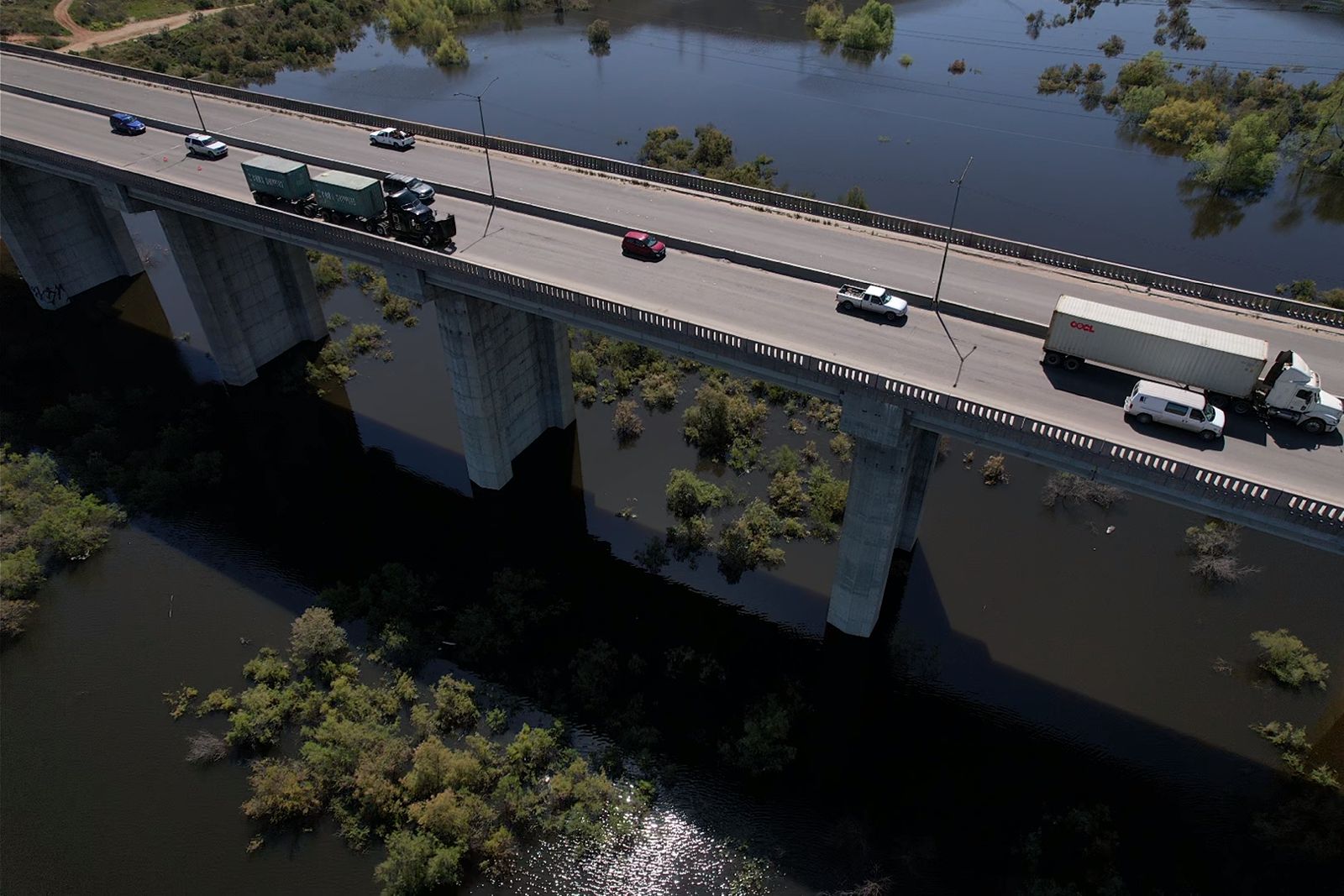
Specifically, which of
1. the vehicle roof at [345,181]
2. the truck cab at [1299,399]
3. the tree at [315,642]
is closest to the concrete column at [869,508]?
the truck cab at [1299,399]

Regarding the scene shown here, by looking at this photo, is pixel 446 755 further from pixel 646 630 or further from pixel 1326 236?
pixel 1326 236

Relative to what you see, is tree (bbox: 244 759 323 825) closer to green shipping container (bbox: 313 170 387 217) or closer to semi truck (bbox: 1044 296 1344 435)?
green shipping container (bbox: 313 170 387 217)

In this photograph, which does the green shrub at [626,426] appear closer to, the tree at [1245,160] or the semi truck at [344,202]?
the semi truck at [344,202]

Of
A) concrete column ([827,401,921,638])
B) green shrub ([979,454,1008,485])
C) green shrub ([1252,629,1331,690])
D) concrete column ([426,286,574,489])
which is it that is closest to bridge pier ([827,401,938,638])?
concrete column ([827,401,921,638])

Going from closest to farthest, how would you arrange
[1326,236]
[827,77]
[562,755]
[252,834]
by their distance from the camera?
[252,834] → [562,755] → [1326,236] → [827,77]

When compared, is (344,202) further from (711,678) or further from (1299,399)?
(1299,399)

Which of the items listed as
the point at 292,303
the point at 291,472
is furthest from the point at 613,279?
the point at 292,303

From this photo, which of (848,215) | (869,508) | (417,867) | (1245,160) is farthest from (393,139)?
(1245,160)
